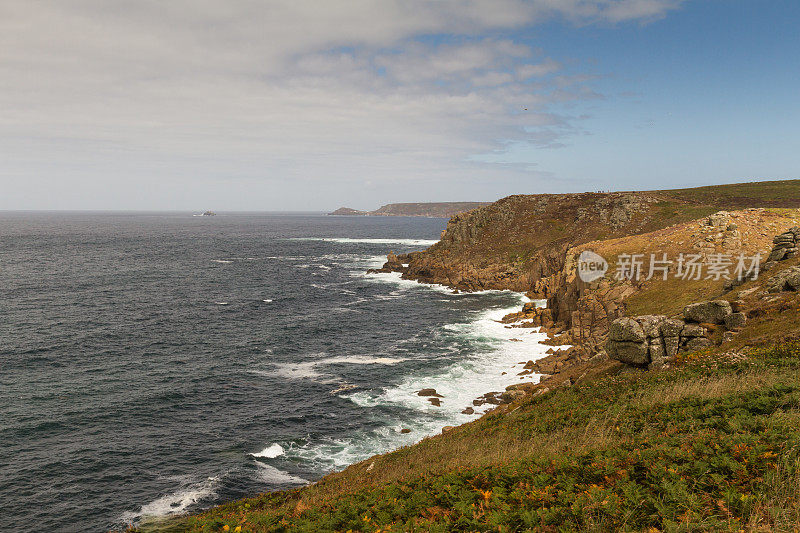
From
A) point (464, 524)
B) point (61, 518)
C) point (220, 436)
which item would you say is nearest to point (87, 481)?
point (61, 518)

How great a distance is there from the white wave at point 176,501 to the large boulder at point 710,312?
110 ft

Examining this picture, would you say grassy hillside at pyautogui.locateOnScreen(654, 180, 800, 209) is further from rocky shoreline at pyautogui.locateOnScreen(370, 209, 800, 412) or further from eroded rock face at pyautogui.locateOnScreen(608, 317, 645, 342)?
eroded rock face at pyautogui.locateOnScreen(608, 317, 645, 342)

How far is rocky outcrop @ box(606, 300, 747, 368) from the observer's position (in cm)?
2573

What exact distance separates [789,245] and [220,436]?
49.6m

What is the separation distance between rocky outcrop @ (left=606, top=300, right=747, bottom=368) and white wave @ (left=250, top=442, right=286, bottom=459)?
1006 inches

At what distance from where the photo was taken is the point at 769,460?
10.5m

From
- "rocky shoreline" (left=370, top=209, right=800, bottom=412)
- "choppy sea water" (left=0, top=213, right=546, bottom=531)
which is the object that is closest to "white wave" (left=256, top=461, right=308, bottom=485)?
"choppy sea water" (left=0, top=213, right=546, bottom=531)

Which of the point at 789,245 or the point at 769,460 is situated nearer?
the point at 769,460

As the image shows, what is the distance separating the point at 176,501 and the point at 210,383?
62.5 feet

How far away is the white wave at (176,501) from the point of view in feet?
89.5

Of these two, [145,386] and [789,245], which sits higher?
[789,245]

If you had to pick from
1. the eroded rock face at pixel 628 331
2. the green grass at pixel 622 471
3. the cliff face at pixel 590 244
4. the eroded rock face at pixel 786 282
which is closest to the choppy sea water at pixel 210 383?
the cliff face at pixel 590 244

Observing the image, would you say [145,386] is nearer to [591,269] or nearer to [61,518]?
[61,518]

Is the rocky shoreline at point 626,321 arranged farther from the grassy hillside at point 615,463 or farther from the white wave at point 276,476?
the white wave at point 276,476
